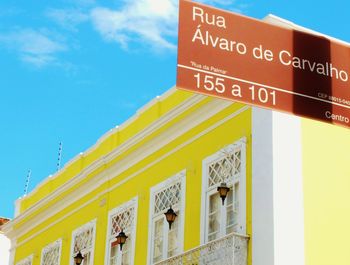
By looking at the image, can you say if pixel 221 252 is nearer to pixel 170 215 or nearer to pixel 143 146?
pixel 170 215

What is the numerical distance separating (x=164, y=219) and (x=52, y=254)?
5.44m

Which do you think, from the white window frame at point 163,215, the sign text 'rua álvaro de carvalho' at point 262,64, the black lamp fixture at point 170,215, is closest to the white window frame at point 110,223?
the white window frame at point 163,215

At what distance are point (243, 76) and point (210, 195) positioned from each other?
819 centimetres

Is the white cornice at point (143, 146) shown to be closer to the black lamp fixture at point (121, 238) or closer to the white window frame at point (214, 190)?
the white window frame at point (214, 190)

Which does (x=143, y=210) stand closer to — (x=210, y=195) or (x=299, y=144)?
(x=210, y=195)

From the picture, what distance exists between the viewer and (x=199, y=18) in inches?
263

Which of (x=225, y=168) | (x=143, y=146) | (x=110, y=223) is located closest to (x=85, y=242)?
(x=110, y=223)

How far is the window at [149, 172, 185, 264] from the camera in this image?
611 inches

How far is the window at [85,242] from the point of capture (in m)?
18.6

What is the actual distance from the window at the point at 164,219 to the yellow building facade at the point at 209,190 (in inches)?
0.8

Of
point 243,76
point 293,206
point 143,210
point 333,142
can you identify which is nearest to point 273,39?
point 243,76

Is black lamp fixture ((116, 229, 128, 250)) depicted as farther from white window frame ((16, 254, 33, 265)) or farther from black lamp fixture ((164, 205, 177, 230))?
white window frame ((16, 254, 33, 265))

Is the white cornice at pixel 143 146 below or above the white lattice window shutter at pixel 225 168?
above

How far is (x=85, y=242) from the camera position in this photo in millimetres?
18953
